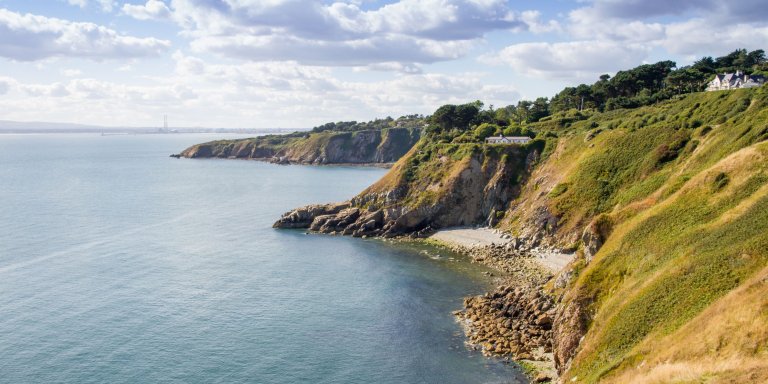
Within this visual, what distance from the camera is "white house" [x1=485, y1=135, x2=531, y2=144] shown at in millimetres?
117325

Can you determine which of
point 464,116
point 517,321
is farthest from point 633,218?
point 464,116

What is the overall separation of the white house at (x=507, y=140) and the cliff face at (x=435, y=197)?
17.4 ft

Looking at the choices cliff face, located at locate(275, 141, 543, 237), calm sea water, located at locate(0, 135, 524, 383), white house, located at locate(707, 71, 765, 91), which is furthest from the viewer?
white house, located at locate(707, 71, 765, 91)

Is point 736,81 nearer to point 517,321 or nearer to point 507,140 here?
point 507,140

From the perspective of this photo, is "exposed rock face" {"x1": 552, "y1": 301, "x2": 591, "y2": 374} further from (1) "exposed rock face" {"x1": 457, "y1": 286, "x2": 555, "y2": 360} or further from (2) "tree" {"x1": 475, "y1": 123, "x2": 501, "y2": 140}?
(2) "tree" {"x1": 475, "y1": 123, "x2": 501, "y2": 140}

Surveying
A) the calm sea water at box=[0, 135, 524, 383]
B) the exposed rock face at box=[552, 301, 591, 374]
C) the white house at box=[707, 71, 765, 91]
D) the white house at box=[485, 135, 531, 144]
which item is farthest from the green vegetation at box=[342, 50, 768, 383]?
the calm sea water at box=[0, 135, 524, 383]

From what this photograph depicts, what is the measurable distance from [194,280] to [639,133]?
73152 mm

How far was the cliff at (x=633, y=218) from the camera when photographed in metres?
36.3

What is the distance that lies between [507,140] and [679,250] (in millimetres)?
73642

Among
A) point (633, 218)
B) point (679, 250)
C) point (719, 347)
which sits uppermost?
point (633, 218)

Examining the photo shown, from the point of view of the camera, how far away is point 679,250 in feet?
157

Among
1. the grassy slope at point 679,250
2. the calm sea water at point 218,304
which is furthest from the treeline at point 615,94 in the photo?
the calm sea water at point 218,304

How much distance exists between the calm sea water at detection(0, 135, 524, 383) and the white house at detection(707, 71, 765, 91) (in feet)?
248

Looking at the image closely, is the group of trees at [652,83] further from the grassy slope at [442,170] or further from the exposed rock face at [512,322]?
the exposed rock face at [512,322]
